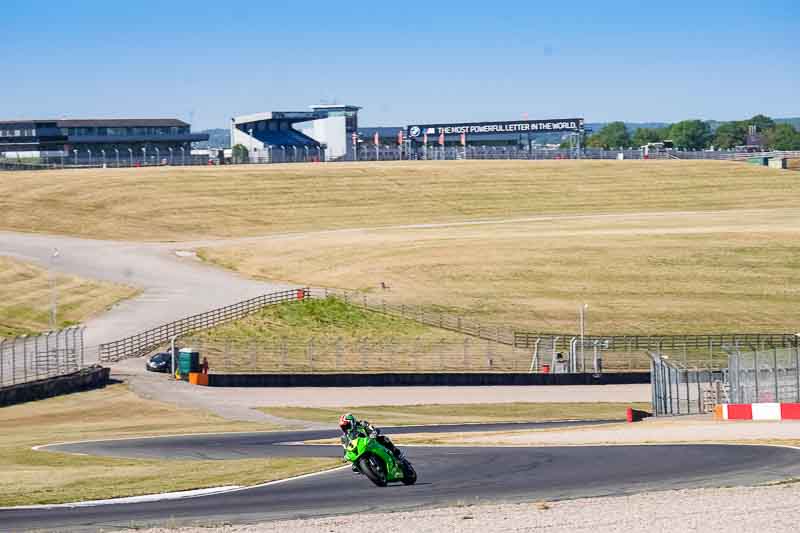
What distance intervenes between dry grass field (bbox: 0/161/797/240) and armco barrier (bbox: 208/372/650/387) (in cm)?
6039

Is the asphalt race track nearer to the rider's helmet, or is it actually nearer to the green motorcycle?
the green motorcycle

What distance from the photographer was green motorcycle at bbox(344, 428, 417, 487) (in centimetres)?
2355

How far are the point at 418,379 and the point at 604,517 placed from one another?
42517 mm

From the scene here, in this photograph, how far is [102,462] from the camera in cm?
3175

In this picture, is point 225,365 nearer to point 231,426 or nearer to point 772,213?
point 231,426

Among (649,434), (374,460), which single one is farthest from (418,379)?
(374,460)

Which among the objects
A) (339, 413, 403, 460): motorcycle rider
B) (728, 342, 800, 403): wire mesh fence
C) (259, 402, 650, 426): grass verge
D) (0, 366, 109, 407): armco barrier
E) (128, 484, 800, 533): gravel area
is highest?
(339, 413, 403, 460): motorcycle rider

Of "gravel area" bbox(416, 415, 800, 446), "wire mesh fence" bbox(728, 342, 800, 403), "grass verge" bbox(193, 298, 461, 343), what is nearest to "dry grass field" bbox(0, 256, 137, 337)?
"grass verge" bbox(193, 298, 461, 343)

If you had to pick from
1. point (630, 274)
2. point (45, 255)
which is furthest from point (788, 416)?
point (45, 255)

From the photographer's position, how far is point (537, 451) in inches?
1176

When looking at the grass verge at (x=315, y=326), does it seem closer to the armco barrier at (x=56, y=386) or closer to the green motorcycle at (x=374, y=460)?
the armco barrier at (x=56, y=386)

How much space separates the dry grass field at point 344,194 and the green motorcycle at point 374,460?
318ft

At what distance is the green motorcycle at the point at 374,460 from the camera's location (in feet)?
77.3

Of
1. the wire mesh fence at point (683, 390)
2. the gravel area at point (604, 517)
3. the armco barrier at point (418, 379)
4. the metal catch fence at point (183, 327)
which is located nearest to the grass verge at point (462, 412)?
the wire mesh fence at point (683, 390)
